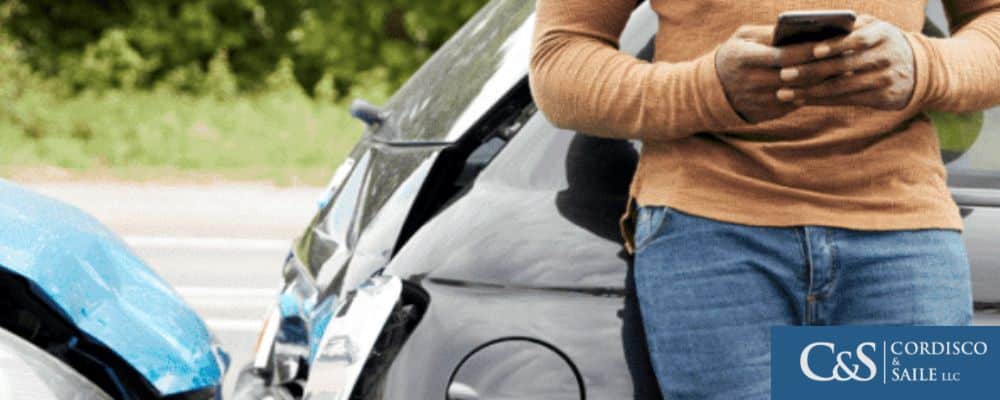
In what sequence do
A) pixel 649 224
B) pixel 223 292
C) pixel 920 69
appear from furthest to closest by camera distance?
pixel 223 292 → pixel 649 224 → pixel 920 69

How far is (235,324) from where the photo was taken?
21.2 ft

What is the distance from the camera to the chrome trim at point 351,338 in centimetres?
213

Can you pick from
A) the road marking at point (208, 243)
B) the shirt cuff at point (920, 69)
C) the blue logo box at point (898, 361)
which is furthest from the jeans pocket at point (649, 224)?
the road marking at point (208, 243)

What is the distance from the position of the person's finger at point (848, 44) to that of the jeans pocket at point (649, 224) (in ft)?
1.01

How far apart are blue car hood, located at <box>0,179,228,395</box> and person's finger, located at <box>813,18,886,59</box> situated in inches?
57.5

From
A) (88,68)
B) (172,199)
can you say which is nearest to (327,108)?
(88,68)

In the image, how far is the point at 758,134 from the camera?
188 cm

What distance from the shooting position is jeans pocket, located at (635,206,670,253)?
193 cm

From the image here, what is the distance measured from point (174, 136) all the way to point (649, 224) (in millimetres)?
11519

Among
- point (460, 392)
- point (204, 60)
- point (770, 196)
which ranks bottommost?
point (204, 60)

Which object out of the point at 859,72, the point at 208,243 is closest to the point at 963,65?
the point at 859,72

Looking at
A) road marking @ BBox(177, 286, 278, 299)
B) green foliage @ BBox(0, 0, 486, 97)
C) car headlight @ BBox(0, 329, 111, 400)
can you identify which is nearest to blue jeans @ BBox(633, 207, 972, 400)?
car headlight @ BBox(0, 329, 111, 400)

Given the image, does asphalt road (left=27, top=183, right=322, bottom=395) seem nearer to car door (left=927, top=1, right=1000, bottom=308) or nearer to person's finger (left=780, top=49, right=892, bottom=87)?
car door (left=927, top=1, right=1000, bottom=308)

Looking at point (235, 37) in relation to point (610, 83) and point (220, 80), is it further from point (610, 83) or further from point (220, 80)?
point (610, 83)
